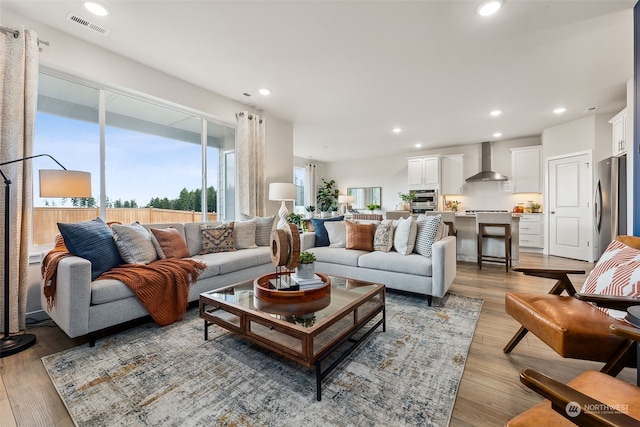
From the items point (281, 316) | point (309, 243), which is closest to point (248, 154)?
point (309, 243)

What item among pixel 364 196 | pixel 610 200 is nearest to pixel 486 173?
pixel 610 200

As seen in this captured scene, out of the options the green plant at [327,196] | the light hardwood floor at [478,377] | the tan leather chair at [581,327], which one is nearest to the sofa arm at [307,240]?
the light hardwood floor at [478,377]

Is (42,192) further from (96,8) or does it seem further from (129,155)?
(96,8)

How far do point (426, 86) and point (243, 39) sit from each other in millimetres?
2420

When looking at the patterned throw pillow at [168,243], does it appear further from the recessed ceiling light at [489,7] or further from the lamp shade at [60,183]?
the recessed ceiling light at [489,7]

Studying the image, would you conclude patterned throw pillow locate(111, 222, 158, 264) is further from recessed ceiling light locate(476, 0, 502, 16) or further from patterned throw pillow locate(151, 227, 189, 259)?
recessed ceiling light locate(476, 0, 502, 16)

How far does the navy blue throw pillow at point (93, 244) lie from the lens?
85.0 inches

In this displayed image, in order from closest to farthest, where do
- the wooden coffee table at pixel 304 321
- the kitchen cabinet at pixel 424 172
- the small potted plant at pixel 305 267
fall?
the wooden coffee table at pixel 304 321 → the small potted plant at pixel 305 267 → the kitchen cabinet at pixel 424 172

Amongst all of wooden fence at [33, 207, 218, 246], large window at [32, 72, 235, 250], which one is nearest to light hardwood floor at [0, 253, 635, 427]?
wooden fence at [33, 207, 218, 246]

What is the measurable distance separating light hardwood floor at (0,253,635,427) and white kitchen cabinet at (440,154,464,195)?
16.5 feet

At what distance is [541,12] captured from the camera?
89.1 inches

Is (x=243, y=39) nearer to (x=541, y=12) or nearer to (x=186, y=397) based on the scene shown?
(x=541, y=12)

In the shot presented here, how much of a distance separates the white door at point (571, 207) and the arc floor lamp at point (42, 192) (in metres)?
7.33

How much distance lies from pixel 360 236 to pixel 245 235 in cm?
150
